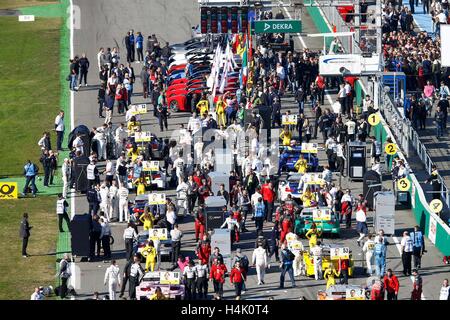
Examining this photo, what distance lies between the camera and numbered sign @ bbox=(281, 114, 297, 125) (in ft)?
170

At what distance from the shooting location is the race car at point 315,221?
42.0 metres

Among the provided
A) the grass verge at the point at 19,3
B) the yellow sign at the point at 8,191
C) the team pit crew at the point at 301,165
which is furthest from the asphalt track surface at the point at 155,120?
the grass verge at the point at 19,3

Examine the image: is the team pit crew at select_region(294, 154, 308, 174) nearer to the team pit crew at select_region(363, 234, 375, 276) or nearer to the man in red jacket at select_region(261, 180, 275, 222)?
the man in red jacket at select_region(261, 180, 275, 222)

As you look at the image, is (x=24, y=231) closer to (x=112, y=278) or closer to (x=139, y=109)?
(x=112, y=278)

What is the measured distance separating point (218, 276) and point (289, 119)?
1559 centimetres

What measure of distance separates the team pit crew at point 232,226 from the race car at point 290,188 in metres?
3.21

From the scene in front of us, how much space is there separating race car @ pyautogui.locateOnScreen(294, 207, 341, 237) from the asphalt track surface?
38cm

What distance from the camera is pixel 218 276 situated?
122 ft

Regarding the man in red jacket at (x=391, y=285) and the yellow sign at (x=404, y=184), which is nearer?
the man in red jacket at (x=391, y=285)

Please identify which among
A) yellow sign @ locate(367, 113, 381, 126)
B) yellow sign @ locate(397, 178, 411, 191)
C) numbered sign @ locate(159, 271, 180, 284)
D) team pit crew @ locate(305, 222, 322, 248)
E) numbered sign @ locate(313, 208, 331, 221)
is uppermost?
yellow sign @ locate(367, 113, 381, 126)

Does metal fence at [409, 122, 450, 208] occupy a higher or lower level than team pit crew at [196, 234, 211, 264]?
higher

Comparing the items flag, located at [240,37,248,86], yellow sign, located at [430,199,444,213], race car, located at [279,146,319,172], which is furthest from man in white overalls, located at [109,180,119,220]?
flag, located at [240,37,248,86]

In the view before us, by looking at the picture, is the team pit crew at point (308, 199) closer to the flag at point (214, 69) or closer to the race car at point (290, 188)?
the race car at point (290, 188)

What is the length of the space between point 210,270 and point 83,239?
4.56m
